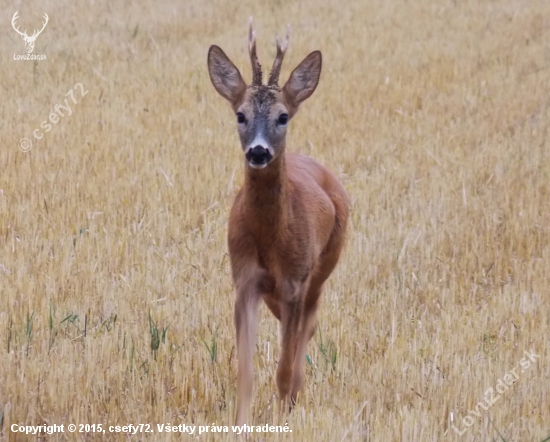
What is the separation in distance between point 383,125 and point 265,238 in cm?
699

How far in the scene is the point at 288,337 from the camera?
4.97 metres

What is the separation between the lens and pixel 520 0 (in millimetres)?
19094

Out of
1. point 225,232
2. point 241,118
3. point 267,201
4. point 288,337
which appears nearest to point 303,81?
point 241,118

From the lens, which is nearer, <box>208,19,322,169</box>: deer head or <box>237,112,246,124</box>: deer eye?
<box>208,19,322,169</box>: deer head

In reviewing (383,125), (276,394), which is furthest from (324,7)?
(276,394)

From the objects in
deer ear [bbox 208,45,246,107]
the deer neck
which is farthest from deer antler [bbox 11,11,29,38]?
the deer neck

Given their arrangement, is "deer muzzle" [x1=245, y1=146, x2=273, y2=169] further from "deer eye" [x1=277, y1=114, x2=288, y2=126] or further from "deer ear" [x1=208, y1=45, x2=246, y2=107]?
"deer ear" [x1=208, y1=45, x2=246, y2=107]

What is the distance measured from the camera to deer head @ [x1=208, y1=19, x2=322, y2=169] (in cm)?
487

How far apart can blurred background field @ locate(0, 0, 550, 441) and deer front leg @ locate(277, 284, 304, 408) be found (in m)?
0.15

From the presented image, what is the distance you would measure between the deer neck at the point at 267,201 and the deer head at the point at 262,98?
125 mm

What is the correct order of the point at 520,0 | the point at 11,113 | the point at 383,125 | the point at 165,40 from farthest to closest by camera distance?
1. the point at 520,0
2. the point at 165,40
3. the point at 383,125
4. the point at 11,113

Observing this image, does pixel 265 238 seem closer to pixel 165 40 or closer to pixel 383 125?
pixel 383 125

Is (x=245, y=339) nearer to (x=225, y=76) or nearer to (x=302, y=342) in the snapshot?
(x=302, y=342)

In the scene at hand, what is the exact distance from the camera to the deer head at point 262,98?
487 cm
